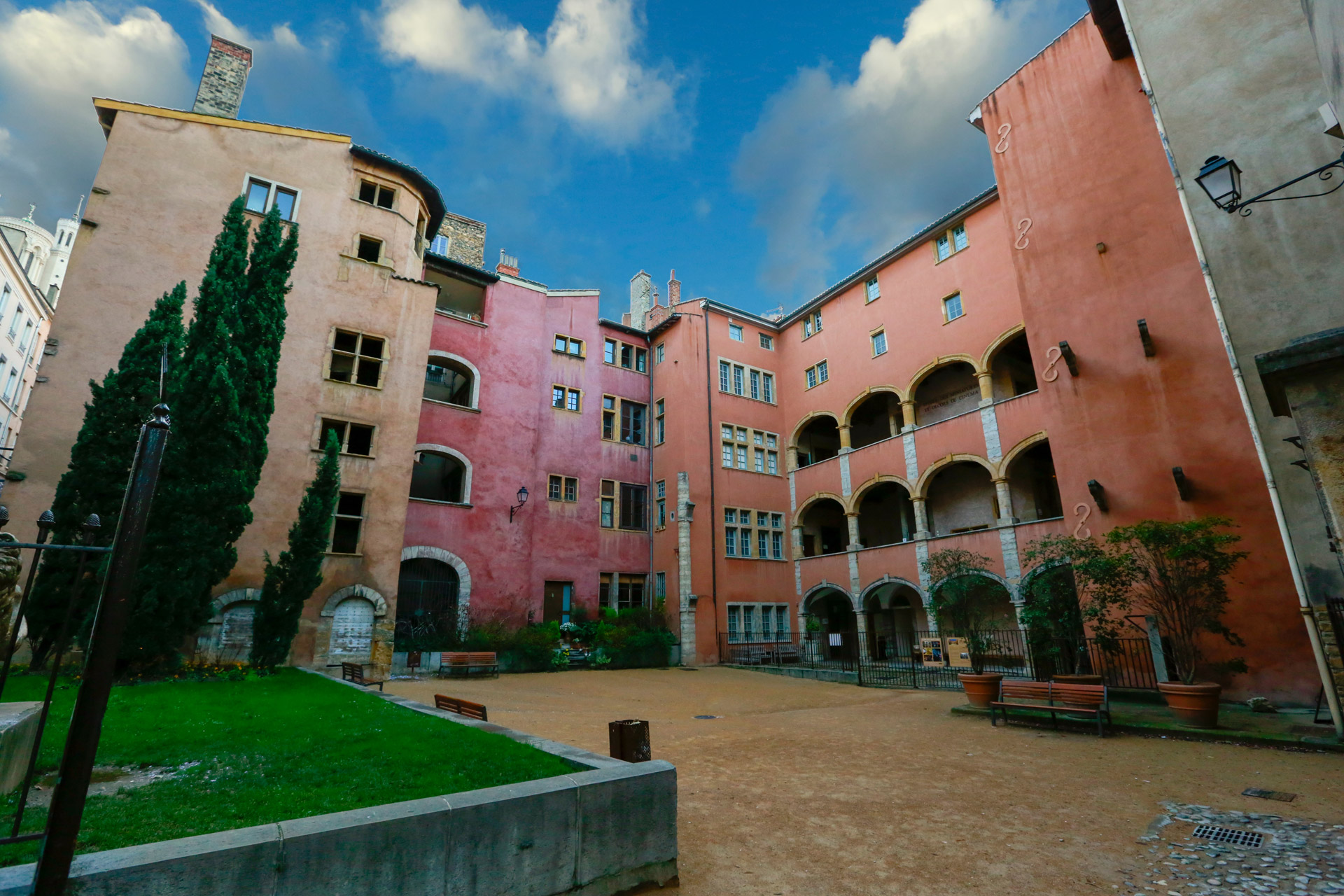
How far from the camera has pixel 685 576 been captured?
2222cm

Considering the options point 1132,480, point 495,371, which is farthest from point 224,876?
point 495,371

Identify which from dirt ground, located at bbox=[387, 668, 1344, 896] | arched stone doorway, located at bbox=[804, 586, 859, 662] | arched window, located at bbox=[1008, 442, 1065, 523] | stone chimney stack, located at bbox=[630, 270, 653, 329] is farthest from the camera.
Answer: stone chimney stack, located at bbox=[630, 270, 653, 329]

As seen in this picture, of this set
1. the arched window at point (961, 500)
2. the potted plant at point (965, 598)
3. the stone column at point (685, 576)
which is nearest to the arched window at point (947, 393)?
the arched window at point (961, 500)

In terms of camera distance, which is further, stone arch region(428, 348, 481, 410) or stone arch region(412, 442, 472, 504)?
stone arch region(428, 348, 481, 410)

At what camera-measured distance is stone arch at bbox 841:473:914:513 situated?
871 inches

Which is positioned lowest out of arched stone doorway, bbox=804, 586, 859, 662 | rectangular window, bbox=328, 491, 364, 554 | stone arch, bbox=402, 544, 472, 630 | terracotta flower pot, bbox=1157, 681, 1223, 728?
terracotta flower pot, bbox=1157, 681, 1223, 728

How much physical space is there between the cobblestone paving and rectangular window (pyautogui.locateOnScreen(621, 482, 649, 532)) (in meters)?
19.9

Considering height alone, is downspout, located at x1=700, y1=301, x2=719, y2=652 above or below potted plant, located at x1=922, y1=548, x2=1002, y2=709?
above

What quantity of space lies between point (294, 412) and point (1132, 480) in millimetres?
19252

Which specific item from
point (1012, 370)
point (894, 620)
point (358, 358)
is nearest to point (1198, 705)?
point (1012, 370)

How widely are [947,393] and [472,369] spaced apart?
17.1 meters

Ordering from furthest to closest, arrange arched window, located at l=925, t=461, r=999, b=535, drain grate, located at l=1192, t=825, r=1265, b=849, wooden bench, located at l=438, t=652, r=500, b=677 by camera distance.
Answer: arched window, located at l=925, t=461, r=999, b=535, wooden bench, located at l=438, t=652, r=500, b=677, drain grate, located at l=1192, t=825, r=1265, b=849

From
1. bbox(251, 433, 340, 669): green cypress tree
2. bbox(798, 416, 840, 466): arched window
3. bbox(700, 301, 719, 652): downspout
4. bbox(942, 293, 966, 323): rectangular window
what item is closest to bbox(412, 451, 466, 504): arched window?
bbox(251, 433, 340, 669): green cypress tree

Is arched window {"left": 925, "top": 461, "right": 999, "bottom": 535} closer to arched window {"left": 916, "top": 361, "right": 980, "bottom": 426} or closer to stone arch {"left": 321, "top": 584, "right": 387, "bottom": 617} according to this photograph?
arched window {"left": 916, "top": 361, "right": 980, "bottom": 426}
